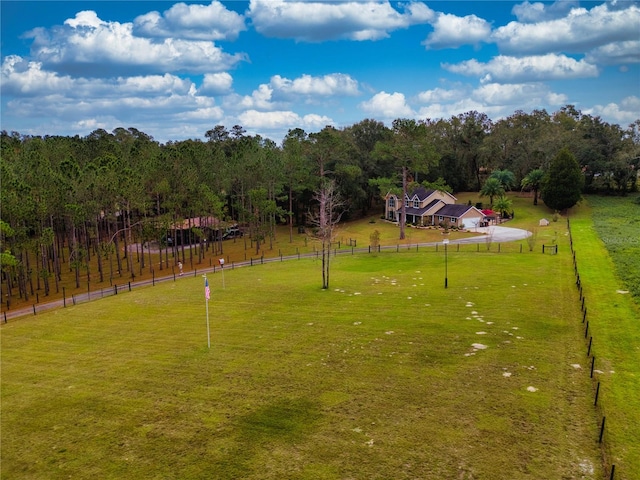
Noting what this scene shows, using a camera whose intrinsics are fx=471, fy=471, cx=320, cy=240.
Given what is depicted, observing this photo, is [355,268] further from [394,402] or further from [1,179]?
[1,179]

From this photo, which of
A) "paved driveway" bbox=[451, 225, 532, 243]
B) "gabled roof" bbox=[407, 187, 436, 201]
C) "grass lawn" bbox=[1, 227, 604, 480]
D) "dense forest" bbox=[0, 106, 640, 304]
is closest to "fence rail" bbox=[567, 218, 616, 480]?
"grass lawn" bbox=[1, 227, 604, 480]

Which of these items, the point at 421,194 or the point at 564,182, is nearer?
the point at 564,182

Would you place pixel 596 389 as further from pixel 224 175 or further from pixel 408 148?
pixel 224 175

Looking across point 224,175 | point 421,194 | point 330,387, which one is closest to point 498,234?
point 421,194

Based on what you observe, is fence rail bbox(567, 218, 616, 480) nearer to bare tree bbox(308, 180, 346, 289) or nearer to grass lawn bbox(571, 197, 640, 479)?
Result: grass lawn bbox(571, 197, 640, 479)

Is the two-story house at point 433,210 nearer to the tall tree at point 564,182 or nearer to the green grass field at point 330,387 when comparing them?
the tall tree at point 564,182

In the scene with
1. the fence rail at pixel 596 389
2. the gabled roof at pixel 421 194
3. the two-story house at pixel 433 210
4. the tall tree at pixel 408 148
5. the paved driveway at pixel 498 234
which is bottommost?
the fence rail at pixel 596 389

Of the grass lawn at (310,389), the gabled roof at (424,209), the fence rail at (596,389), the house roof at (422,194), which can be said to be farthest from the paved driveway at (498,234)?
the fence rail at (596,389)
